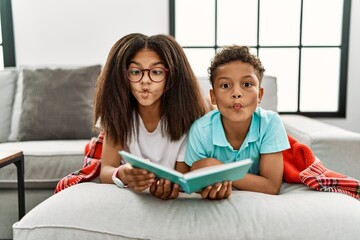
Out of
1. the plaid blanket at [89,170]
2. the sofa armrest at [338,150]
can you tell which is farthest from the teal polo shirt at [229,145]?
the sofa armrest at [338,150]

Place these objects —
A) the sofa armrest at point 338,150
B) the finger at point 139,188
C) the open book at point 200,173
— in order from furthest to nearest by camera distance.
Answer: the sofa armrest at point 338,150
the finger at point 139,188
the open book at point 200,173

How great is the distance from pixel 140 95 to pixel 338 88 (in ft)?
6.71

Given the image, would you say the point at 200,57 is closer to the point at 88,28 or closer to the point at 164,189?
the point at 88,28

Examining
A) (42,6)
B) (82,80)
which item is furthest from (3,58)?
(82,80)

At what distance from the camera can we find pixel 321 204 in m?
1.09

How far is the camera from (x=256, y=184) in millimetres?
1271

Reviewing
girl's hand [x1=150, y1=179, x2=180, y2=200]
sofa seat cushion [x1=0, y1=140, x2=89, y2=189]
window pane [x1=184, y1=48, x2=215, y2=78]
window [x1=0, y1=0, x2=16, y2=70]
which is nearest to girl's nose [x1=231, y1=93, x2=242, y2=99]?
girl's hand [x1=150, y1=179, x2=180, y2=200]

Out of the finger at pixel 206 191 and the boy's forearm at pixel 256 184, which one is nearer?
the finger at pixel 206 191

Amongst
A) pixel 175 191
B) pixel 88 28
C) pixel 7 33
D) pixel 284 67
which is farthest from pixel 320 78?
pixel 7 33

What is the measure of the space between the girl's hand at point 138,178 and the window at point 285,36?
1933mm

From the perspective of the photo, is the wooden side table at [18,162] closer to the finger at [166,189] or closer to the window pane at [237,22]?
the finger at [166,189]

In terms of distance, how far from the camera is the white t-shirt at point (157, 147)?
4.82 feet

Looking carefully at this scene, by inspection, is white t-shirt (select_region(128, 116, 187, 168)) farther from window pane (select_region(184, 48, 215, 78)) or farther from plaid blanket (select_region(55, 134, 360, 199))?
window pane (select_region(184, 48, 215, 78))

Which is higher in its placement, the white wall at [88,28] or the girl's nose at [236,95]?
the white wall at [88,28]
